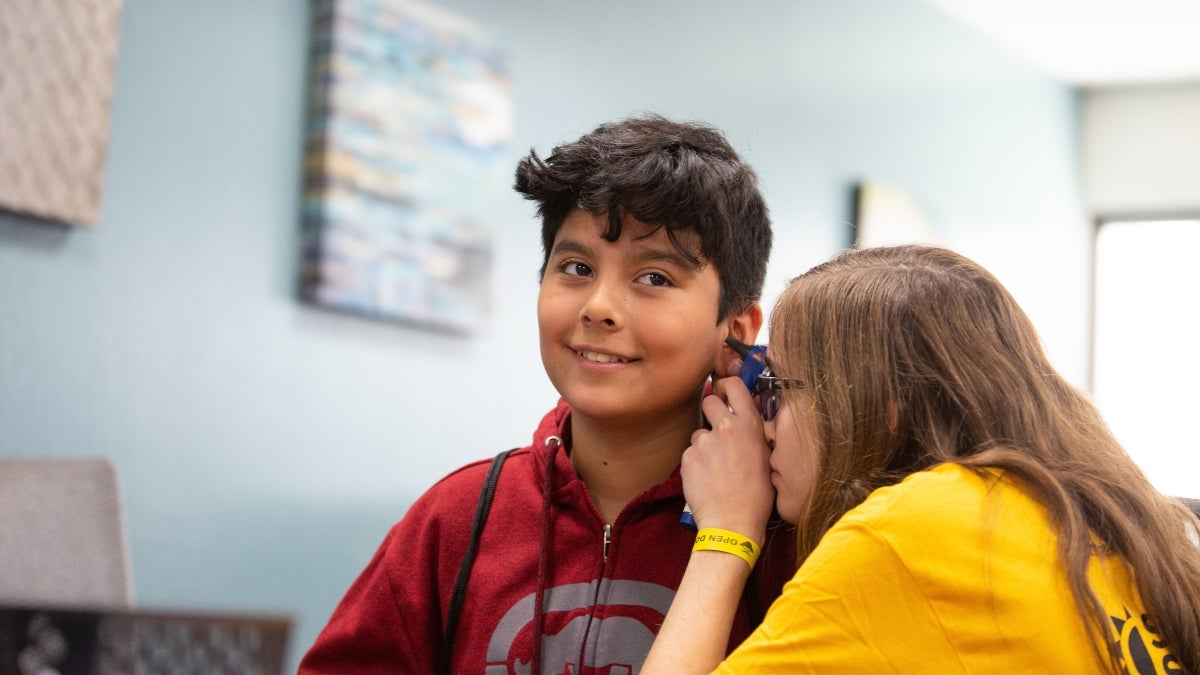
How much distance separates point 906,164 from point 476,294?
90.7 inches

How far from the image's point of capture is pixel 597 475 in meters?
1.38

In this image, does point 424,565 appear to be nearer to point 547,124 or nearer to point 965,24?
point 547,124

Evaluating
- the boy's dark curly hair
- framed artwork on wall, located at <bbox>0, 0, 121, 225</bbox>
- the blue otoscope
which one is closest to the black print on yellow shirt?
the blue otoscope

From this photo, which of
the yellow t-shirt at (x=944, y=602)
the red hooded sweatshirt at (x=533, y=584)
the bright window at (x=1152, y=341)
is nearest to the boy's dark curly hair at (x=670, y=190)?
the red hooded sweatshirt at (x=533, y=584)

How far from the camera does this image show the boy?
1.26 m

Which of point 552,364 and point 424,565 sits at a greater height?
point 552,364

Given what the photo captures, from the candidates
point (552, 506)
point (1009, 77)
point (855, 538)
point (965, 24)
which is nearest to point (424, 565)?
point (552, 506)

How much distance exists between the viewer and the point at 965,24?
4.96 meters

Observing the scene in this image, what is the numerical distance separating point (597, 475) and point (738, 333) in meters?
0.23

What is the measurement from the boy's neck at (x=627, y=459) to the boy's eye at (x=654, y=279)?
149mm

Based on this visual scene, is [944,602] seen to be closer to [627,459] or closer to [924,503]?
[924,503]

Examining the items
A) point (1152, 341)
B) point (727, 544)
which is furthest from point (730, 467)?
point (1152, 341)

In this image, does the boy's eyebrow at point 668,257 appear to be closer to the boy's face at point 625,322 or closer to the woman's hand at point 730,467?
the boy's face at point 625,322

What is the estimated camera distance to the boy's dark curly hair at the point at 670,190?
1322 millimetres
